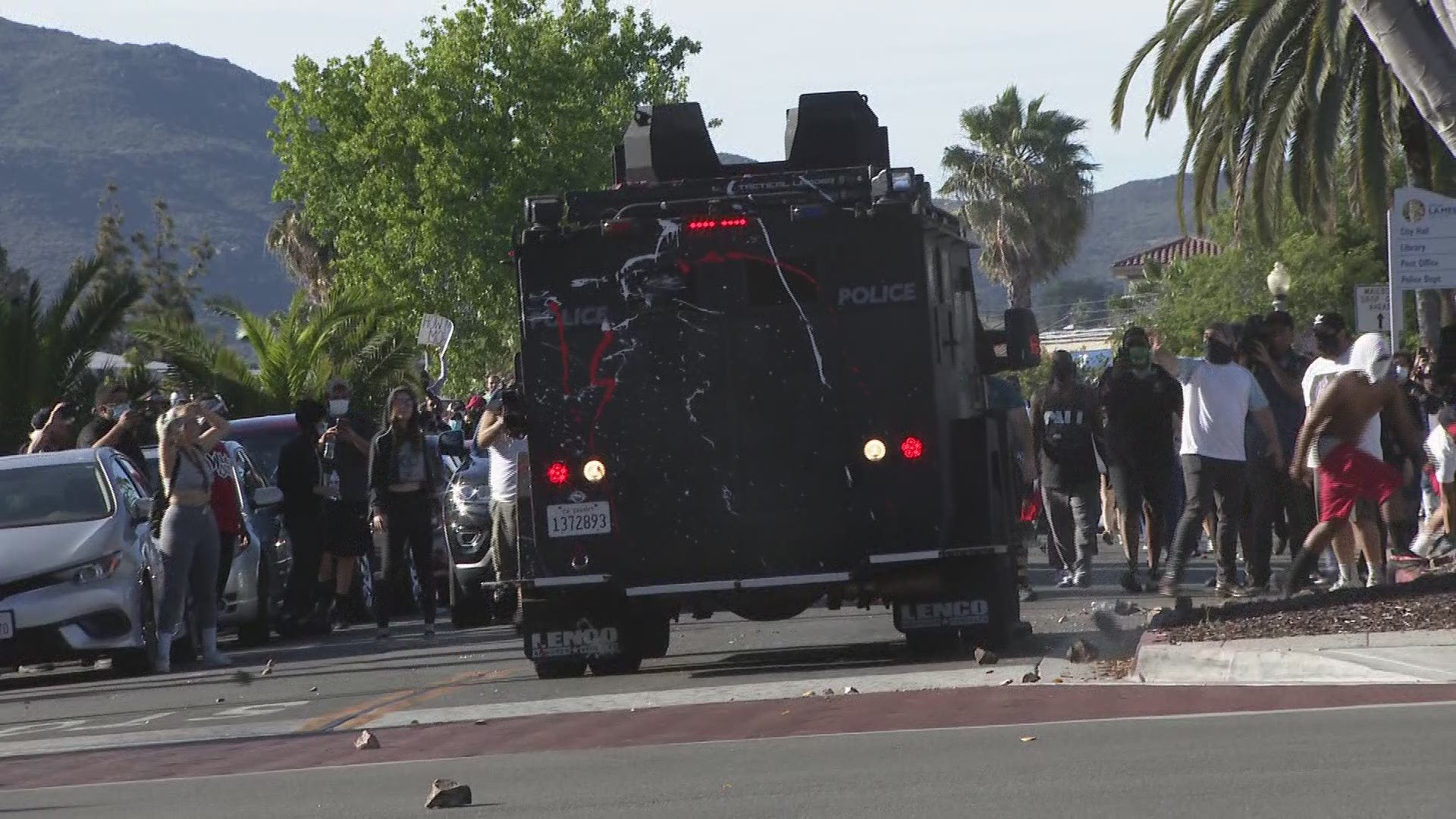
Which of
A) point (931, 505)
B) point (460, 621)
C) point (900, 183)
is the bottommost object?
point (460, 621)

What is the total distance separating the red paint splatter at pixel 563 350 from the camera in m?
12.7

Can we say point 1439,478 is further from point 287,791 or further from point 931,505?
point 287,791

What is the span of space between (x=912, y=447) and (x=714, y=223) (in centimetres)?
161

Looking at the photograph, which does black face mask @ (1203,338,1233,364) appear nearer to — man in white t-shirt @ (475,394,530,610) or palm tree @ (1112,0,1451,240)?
man in white t-shirt @ (475,394,530,610)

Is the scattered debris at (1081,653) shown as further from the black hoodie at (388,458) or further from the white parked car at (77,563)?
the white parked car at (77,563)

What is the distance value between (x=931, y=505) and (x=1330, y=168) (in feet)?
43.9

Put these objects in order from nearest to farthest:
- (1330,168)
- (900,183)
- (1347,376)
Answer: (900,183), (1347,376), (1330,168)

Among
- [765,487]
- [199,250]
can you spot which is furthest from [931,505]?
[199,250]

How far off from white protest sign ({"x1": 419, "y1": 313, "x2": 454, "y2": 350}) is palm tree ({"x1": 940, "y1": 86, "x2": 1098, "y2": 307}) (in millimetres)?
46180

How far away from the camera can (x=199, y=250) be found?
107 metres

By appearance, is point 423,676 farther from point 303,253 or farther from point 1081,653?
point 303,253

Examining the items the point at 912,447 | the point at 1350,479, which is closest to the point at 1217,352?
the point at 1350,479

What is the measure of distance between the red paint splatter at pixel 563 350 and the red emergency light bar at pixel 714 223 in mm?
841

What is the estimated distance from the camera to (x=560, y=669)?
13.5 metres
